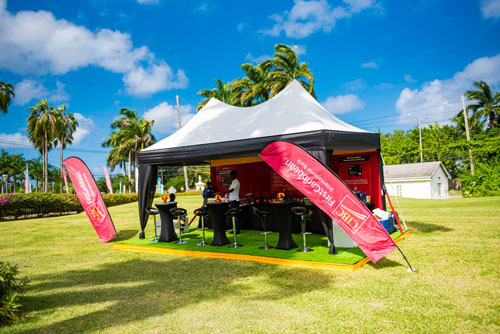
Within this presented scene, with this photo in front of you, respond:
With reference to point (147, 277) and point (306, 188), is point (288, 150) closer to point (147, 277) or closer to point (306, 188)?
point (306, 188)

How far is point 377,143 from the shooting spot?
7582 mm

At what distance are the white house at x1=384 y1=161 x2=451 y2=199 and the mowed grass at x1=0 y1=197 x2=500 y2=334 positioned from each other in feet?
77.9

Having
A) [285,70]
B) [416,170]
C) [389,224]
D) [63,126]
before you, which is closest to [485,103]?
[416,170]

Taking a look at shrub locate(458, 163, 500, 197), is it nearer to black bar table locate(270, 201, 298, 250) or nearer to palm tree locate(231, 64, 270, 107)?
palm tree locate(231, 64, 270, 107)

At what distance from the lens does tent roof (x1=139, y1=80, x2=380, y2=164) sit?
241 inches

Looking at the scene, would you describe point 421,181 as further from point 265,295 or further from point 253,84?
point 265,295

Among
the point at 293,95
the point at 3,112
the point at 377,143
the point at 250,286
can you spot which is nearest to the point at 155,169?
the point at 293,95

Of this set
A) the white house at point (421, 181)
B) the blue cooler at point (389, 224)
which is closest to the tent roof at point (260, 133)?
the blue cooler at point (389, 224)

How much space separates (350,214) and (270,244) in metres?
2.50

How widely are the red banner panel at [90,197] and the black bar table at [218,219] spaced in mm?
2921

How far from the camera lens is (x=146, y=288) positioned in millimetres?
4637

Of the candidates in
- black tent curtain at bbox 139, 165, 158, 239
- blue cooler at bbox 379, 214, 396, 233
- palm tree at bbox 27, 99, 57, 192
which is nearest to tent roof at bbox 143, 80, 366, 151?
black tent curtain at bbox 139, 165, 158, 239

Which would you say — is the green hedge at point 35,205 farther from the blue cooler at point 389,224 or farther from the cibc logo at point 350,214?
the cibc logo at point 350,214

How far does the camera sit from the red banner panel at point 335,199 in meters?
4.82
